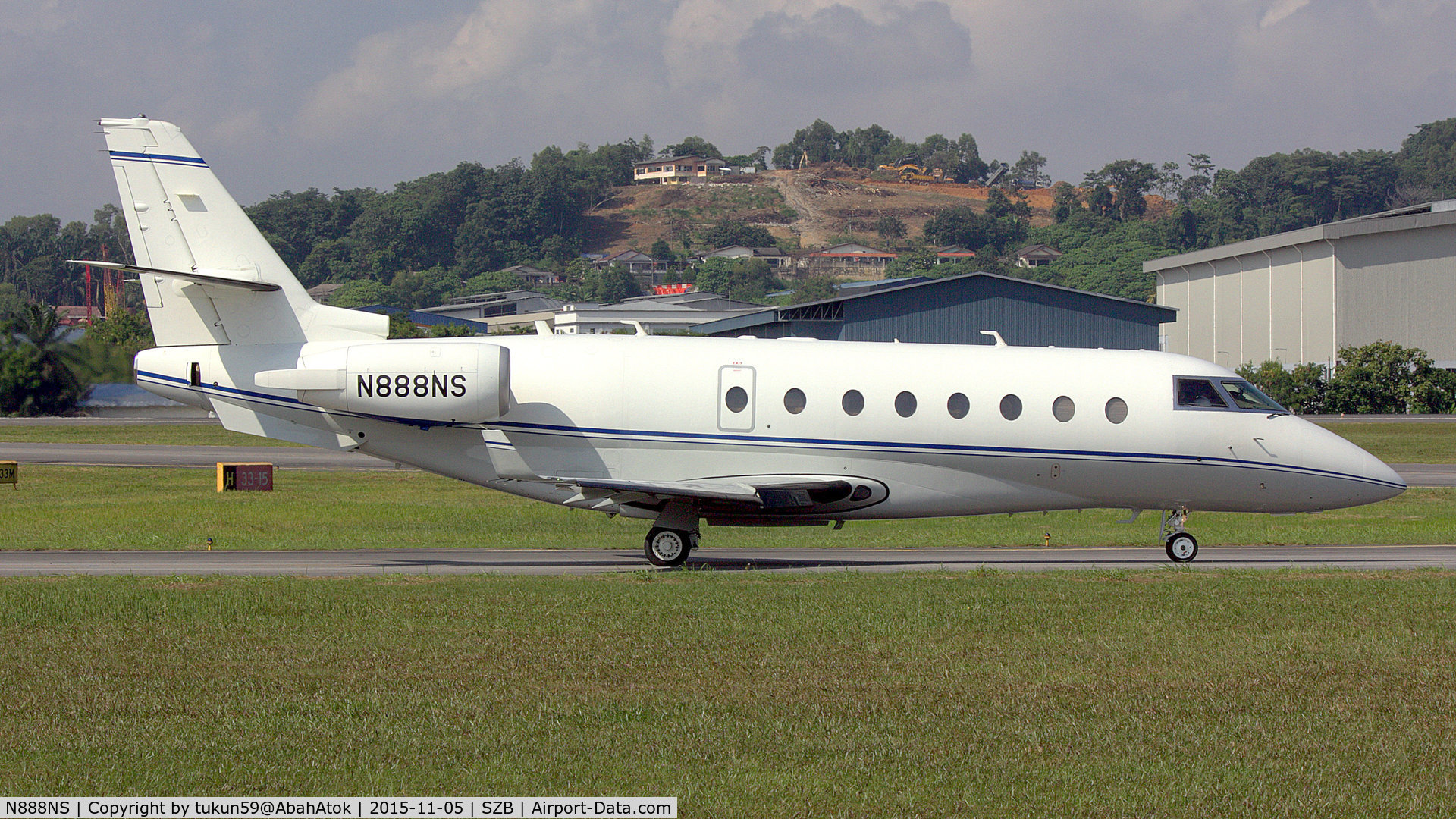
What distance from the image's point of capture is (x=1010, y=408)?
817 inches

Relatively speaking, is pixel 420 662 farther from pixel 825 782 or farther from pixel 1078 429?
pixel 1078 429

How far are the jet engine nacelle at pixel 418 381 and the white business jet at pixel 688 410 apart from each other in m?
0.04

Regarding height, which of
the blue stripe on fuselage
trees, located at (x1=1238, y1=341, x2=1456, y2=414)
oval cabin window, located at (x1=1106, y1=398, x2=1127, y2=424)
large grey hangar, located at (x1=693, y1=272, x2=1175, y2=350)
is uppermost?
large grey hangar, located at (x1=693, y1=272, x2=1175, y2=350)

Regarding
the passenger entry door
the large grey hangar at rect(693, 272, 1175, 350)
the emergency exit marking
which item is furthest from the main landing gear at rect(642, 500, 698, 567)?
the large grey hangar at rect(693, 272, 1175, 350)

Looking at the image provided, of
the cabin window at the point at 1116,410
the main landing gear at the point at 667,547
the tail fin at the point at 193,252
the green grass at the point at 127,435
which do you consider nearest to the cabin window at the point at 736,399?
the main landing gear at the point at 667,547

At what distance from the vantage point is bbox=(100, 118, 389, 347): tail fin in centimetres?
2045

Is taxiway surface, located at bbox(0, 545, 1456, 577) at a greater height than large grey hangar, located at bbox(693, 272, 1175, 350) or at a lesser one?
lesser

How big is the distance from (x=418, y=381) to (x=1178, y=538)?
12831mm

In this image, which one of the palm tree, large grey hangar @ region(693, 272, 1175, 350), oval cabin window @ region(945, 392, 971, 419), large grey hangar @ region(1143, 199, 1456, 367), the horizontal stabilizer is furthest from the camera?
large grey hangar @ region(1143, 199, 1456, 367)

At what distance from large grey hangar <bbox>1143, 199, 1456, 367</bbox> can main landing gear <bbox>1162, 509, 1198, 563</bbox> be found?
59.3m

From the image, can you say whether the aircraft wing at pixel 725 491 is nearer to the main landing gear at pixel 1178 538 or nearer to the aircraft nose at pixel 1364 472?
the main landing gear at pixel 1178 538

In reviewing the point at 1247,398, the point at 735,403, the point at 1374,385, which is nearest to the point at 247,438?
the point at 735,403

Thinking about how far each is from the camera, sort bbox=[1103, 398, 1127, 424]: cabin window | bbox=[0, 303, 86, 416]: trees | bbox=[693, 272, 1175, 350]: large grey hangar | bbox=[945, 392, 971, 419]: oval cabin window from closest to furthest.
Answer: bbox=[945, 392, 971, 419]: oval cabin window, bbox=[1103, 398, 1127, 424]: cabin window, bbox=[0, 303, 86, 416]: trees, bbox=[693, 272, 1175, 350]: large grey hangar

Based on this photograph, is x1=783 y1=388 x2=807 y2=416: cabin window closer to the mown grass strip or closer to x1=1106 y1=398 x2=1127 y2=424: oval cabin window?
x1=1106 y1=398 x2=1127 y2=424: oval cabin window
